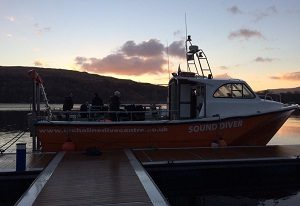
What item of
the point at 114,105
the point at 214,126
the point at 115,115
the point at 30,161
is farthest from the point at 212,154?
the point at 30,161

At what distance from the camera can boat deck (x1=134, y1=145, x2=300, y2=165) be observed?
13.4 meters

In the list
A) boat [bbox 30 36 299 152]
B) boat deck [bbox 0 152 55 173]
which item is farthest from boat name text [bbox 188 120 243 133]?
boat deck [bbox 0 152 55 173]

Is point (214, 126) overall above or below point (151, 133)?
above

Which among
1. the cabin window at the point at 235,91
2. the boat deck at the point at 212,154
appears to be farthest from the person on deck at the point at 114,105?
the cabin window at the point at 235,91

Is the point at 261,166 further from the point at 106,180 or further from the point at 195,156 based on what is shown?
the point at 106,180

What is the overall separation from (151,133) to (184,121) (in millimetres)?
1217

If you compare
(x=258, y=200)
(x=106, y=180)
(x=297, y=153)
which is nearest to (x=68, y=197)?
(x=106, y=180)

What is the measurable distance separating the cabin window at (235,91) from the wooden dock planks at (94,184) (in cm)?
501

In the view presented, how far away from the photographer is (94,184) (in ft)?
33.5

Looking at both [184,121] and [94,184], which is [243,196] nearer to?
[184,121]

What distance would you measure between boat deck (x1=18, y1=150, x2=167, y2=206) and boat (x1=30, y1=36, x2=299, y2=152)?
5.27 feet

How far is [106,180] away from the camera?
10586mm

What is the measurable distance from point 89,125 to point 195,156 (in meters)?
3.73

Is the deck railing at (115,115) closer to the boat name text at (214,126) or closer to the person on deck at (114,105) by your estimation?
the person on deck at (114,105)
